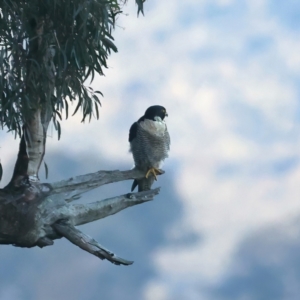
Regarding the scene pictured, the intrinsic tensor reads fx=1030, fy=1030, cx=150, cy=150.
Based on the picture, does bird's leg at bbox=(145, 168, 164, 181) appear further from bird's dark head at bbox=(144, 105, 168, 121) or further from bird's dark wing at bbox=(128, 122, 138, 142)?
bird's dark head at bbox=(144, 105, 168, 121)

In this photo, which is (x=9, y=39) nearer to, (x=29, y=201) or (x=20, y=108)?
(x=20, y=108)

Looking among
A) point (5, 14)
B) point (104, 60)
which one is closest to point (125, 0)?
point (104, 60)

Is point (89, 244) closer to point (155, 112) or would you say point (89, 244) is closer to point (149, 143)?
point (149, 143)

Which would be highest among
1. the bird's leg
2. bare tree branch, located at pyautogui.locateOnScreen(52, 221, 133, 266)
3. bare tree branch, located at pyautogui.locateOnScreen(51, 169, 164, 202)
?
the bird's leg

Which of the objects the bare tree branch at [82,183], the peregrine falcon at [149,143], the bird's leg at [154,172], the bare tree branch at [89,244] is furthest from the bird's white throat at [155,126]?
the bare tree branch at [89,244]

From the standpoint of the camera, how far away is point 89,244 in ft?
31.7

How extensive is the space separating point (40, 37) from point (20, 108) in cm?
77

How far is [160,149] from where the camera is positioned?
10.6m

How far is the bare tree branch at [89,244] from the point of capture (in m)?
9.66

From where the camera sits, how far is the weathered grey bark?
9.75 metres

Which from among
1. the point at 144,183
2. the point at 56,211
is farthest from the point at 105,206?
the point at 144,183

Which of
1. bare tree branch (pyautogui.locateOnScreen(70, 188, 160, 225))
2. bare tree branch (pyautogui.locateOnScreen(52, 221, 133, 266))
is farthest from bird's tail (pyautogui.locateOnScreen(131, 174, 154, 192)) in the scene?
bare tree branch (pyautogui.locateOnScreen(52, 221, 133, 266))

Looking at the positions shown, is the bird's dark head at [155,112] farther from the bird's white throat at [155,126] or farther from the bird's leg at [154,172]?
the bird's leg at [154,172]

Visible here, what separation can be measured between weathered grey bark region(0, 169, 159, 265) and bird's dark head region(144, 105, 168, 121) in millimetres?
745
